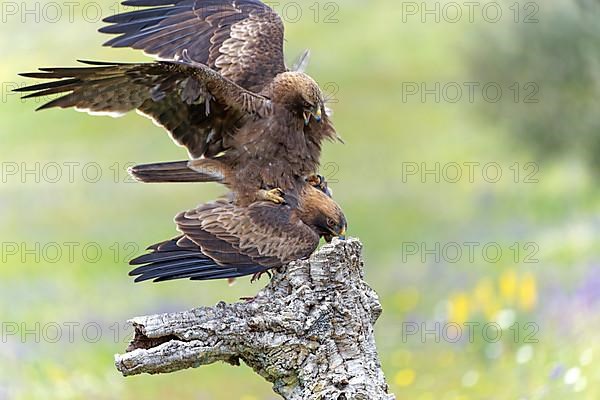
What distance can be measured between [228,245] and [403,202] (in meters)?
9.83

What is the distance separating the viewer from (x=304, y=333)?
4.95 m

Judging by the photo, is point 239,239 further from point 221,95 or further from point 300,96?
point 300,96

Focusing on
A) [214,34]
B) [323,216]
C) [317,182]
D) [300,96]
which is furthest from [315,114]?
[214,34]

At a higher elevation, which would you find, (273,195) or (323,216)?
(273,195)

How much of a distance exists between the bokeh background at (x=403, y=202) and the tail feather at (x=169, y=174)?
3.43 meters

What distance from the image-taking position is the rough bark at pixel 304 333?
479cm

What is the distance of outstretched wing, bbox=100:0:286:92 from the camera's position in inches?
258

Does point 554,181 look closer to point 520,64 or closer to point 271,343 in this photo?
point 520,64

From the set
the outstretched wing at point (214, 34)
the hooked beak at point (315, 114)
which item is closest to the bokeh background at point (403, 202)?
the hooked beak at point (315, 114)

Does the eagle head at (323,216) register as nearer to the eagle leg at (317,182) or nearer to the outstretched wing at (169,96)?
the eagle leg at (317,182)

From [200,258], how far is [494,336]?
465 centimetres

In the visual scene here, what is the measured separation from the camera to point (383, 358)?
31.8ft

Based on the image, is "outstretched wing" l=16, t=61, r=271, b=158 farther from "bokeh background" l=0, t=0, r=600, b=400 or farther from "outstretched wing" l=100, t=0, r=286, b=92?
"bokeh background" l=0, t=0, r=600, b=400

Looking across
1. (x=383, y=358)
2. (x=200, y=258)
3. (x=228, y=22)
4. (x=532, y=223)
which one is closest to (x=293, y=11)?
(x=532, y=223)
